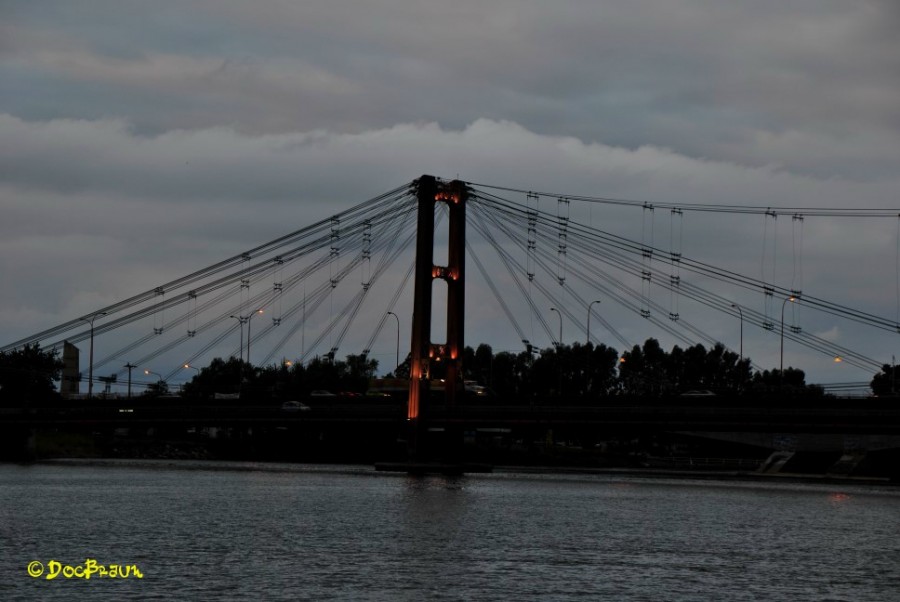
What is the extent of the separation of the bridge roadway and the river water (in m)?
5.63

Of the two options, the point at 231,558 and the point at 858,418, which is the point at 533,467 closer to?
the point at 858,418

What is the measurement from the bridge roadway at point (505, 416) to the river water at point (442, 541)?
5630 millimetres

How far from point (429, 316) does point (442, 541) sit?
2123 inches

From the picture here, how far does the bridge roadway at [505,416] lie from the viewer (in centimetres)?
10308

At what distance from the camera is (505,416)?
117938 mm

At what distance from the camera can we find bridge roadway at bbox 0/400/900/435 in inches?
4058

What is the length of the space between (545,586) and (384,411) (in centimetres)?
7646

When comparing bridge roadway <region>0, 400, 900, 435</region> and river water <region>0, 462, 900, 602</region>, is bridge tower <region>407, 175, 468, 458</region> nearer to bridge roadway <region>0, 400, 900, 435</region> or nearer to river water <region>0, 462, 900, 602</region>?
bridge roadway <region>0, 400, 900, 435</region>

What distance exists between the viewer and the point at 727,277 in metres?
115

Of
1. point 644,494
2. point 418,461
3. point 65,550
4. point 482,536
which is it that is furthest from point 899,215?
point 65,550
